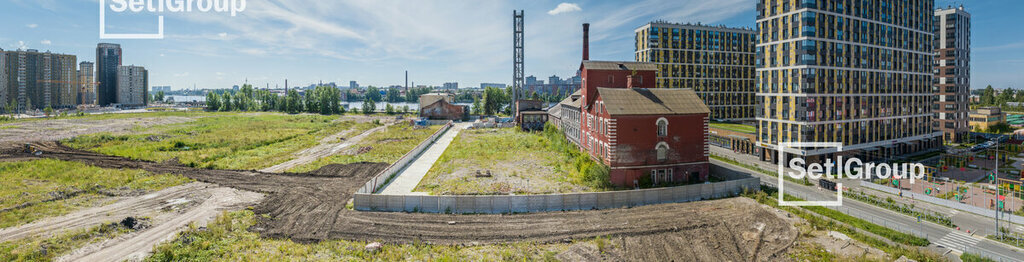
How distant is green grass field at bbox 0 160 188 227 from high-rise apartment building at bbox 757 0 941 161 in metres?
60.5

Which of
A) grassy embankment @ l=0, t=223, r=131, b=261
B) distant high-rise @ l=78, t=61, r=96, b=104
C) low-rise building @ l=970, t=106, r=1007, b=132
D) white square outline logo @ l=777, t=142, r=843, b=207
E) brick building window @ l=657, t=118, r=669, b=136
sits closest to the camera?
grassy embankment @ l=0, t=223, r=131, b=261

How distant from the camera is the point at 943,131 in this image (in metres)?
71.4

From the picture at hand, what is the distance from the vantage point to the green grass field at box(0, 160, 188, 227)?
2878 centimetres

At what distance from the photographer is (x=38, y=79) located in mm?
158625

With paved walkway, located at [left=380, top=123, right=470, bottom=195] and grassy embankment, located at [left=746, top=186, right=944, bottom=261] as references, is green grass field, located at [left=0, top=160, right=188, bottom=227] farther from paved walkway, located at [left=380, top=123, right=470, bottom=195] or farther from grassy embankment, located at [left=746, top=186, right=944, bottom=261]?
grassy embankment, located at [left=746, top=186, right=944, bottom=261]

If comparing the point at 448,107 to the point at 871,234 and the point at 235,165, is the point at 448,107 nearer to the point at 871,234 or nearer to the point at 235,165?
the point at 235,165

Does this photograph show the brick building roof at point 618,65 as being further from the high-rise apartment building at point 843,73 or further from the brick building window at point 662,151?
the brick building window at point 662,151

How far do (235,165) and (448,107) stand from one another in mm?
70028

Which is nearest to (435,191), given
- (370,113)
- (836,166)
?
(836,166)

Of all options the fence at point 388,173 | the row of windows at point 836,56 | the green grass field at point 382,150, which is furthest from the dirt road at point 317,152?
the row of windows at point 836,56

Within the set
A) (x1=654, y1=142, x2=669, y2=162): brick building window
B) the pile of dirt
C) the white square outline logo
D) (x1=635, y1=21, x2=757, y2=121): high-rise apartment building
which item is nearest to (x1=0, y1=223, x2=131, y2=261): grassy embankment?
the pile of dirt

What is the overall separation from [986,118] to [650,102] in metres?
83.9

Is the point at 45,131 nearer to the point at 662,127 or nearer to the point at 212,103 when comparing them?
the point at 212,103

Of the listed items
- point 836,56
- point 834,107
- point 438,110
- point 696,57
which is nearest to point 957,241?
point 834,107
